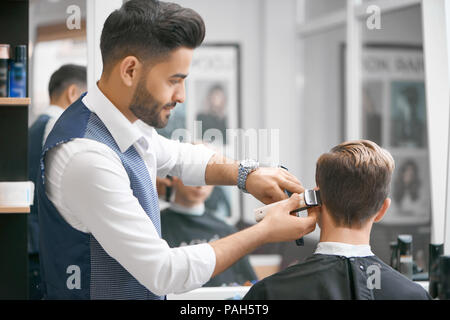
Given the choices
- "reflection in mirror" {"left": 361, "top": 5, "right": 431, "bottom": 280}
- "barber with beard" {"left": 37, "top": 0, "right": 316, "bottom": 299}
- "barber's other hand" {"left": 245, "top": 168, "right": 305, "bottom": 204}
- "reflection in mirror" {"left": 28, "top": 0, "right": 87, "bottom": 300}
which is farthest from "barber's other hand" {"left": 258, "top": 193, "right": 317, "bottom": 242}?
"reflection in mirror" {"left": 361, "top": 5, "right": 431, "bottom": 280}

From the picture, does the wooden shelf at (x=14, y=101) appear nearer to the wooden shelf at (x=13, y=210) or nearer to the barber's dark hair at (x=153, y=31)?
the wooden shelf at (x=13, y=210)

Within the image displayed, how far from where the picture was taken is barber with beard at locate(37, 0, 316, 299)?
4.79 ft

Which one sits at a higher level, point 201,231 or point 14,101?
point 14,101

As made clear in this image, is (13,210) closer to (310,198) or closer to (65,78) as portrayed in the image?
(65,78)

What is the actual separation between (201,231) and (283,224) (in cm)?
192

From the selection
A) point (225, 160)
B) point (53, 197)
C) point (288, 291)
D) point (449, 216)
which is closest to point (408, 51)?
point (449, 216)

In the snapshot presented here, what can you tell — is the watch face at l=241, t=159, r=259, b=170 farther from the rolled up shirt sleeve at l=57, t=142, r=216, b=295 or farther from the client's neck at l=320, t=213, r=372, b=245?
the rolled up shirt sleeve at l=57, t=142, r=216, b=295

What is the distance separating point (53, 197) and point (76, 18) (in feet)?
3.04

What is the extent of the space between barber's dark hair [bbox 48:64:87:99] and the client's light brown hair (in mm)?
1093

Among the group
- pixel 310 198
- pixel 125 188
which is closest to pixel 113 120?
pixel 125 188

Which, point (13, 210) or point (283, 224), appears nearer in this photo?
point (283, 224)

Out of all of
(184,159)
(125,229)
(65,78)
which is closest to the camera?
(125,229)

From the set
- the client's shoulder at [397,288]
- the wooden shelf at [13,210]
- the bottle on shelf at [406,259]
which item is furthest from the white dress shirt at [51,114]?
the bottle on shelf at [406,259]

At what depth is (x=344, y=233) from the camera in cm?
179
